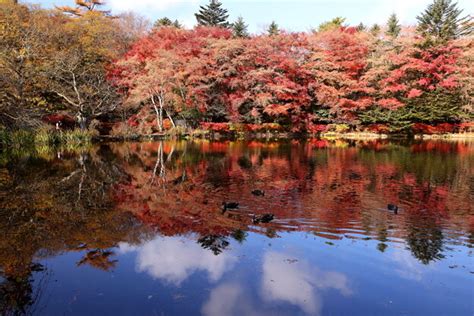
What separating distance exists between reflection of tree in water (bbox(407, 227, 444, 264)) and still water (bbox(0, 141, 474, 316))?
31 millimetres

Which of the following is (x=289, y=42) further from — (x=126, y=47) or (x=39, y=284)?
(x=39, y=284)

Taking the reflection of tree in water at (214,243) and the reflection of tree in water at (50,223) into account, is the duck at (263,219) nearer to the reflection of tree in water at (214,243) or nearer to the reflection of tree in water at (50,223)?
the reflection of tree in water at (214,243)

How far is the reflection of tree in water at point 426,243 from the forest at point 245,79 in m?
21.6

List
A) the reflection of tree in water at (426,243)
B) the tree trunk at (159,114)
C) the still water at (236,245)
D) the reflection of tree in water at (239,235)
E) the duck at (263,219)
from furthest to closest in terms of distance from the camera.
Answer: the tree trunk at (159,114) < the duck at (263,219) < the reflection of tree in water at (239,235) < the reflection of tree in water at (426,243) < the still water at (236,245)

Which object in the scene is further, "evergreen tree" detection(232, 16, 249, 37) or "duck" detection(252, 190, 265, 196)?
"evergreen tree" detection(232, 16, 249, 37)

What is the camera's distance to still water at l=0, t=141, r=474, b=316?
15.5ft

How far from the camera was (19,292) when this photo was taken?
4.83 m

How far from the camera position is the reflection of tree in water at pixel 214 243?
20.7 ft

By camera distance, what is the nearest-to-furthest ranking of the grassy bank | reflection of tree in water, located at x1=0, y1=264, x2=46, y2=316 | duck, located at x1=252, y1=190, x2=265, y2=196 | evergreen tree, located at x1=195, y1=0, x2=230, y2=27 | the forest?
reflection of tree in water, located at x1=0, y1=264, x2=46, y2=316 < duck, located at x1=252, y1=190, x2=265, y2=196 < the grassy bank < the forest < evergreen tree, located at x1=195, y1=0, x2=230, y2=27

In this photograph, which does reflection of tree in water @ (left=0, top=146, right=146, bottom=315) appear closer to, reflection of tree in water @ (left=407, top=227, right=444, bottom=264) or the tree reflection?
the tree reflection

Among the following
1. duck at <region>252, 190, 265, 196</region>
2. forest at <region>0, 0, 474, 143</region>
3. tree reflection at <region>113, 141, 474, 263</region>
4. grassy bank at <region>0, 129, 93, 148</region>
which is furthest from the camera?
forest at <region>0, 0, 474, 143</region>

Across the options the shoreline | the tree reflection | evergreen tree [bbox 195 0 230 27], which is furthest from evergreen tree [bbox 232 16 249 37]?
the tree reflection

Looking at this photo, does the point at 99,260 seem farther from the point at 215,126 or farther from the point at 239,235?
the point at 215,126

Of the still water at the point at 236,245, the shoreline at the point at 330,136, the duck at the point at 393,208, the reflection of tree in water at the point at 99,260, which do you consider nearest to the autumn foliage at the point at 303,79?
the shoreline at the point at 330,136
